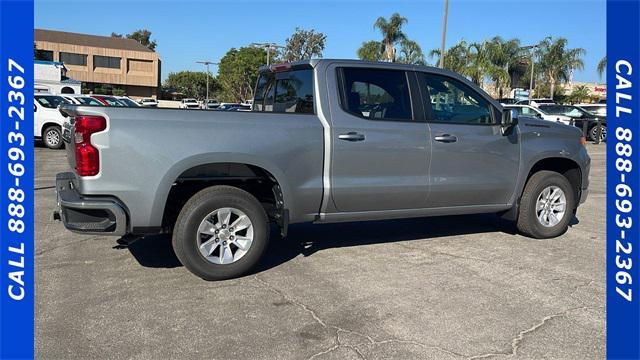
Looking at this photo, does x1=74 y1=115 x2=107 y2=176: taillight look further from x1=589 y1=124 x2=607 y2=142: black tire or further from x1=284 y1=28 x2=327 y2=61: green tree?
x1=284 y1=28 x2=327 y2=61: green tree

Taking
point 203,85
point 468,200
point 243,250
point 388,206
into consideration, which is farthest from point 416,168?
point 203,85

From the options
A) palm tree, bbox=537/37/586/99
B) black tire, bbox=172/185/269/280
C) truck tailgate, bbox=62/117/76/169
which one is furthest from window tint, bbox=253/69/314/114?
palm tree, bbox=537/37/586/99

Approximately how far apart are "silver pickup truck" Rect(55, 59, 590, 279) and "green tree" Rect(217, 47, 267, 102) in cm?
5429

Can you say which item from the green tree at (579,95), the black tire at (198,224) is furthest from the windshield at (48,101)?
the green tree at (579,95)

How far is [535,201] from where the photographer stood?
20.5ft

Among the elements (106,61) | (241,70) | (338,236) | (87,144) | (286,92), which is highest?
(106,61)

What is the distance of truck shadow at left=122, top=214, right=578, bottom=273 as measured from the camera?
5.41 m

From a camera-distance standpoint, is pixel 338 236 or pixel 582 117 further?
pixel 582 117

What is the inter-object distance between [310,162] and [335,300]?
127 cm

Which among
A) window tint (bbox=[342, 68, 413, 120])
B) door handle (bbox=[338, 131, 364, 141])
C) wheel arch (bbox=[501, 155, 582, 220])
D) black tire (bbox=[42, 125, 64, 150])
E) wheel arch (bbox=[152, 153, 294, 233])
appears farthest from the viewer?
black tire (bbox=[42, 125, 64, 150])

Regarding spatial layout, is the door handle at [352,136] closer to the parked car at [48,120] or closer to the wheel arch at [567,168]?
the wheel arch at [567,168]

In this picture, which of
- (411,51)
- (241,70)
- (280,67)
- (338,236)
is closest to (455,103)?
(280,67)

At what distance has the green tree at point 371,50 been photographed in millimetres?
44000

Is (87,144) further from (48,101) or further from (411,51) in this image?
(411,51)
